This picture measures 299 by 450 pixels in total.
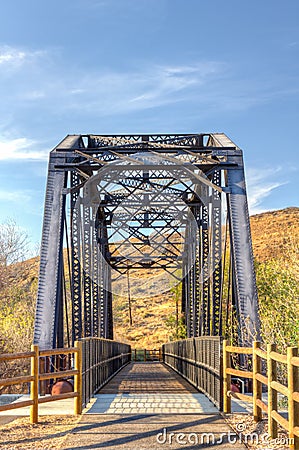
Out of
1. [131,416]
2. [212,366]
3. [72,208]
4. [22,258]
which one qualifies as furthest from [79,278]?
[22,258]

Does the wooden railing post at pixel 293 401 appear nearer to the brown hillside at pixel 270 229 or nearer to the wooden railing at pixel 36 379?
the wooden railing at pixel 36 379

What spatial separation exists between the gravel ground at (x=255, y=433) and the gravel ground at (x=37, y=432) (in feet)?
7.04

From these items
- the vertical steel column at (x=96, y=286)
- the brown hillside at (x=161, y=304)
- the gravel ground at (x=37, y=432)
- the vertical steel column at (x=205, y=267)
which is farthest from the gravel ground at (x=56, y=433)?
the brown hillside at (x=161, y=304)

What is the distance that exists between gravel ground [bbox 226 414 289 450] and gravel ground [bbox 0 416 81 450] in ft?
7.04

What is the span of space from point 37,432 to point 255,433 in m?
2.77

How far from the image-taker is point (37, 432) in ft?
26.9

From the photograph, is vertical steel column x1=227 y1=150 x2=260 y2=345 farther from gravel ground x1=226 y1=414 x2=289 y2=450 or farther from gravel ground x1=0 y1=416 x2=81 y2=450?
gravel ground x1=0 y1=416 x2=81 y2=450

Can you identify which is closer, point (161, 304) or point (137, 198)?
point (137, 198)

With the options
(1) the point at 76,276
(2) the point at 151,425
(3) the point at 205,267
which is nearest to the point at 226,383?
(2) the point at 151,425

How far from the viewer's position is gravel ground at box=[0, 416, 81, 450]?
736cm

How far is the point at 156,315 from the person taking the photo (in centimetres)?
7900

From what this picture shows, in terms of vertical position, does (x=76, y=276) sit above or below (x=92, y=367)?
above

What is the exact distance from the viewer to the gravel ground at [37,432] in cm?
736

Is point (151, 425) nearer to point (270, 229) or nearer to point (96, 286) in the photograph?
point (96, 286)
